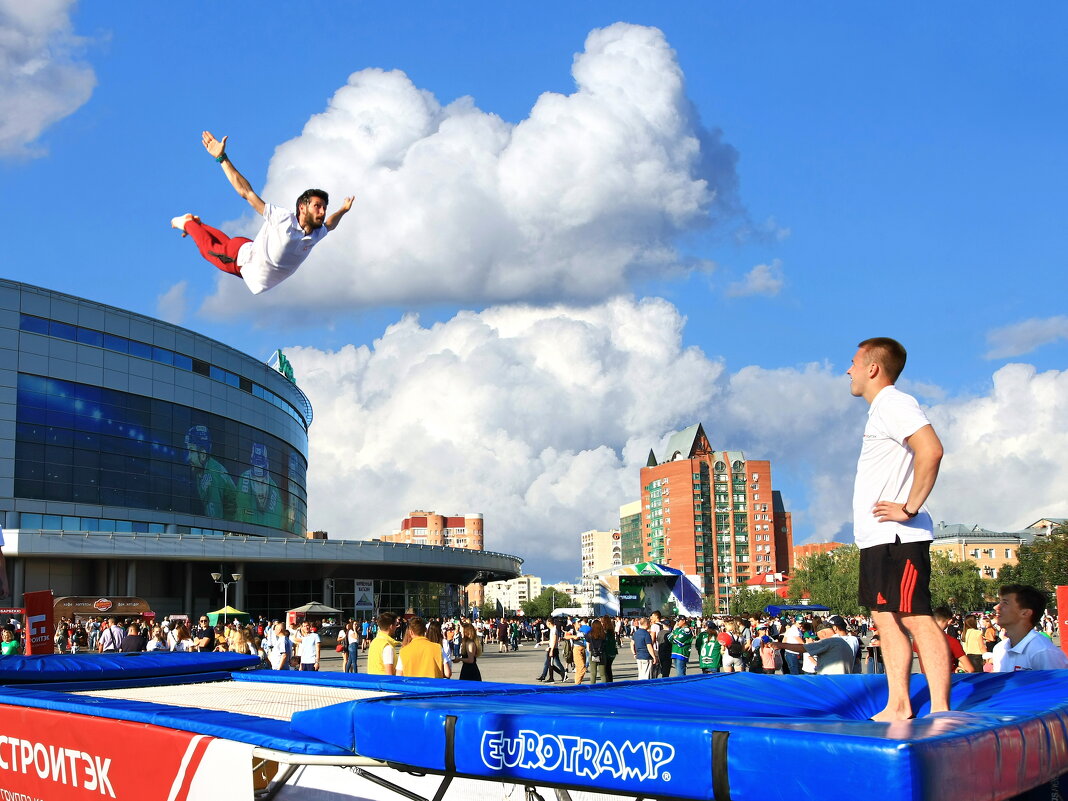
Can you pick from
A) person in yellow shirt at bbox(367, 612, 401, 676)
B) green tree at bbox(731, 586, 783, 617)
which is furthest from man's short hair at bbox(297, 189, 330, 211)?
green tree at bbox(731, 586, 783, 617)

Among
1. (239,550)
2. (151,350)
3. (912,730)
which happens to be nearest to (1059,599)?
(912,730)

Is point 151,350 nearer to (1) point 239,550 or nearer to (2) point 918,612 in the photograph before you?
(1) point 239,550

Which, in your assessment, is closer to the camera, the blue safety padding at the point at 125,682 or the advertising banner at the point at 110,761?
the advertising banner at the point at 110,761

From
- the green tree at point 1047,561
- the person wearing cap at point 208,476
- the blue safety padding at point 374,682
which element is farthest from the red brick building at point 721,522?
the blue safety padding at point 374,682

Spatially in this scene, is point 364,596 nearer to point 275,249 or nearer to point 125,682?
point 125,682

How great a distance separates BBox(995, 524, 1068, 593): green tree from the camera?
73.4 m

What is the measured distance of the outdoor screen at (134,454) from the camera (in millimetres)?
57406

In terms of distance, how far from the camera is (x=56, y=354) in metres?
58.3

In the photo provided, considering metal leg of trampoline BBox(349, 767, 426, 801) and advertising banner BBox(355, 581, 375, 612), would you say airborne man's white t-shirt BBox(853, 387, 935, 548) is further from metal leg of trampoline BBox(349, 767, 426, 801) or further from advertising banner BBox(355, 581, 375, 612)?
advertising banner BBox(355, 581, 375, 612)

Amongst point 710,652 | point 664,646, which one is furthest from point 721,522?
point 710,652

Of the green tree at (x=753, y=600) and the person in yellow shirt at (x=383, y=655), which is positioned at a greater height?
the person in yellow shirt at (x=383, y=655)

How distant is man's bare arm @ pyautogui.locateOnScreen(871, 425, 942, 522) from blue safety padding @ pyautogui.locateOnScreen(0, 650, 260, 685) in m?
7.25

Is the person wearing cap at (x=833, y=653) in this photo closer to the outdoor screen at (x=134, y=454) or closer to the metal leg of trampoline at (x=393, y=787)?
the metal leg of trampoline at (x=393, y=787)

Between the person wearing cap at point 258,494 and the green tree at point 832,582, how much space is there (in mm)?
43237
